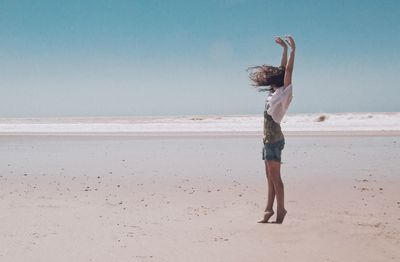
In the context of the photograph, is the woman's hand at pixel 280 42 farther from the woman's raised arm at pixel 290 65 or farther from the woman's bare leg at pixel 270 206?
the woman's bare leg at pixel 270 206

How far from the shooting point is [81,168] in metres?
12.1

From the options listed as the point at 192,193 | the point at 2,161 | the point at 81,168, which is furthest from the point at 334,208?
the point at 2,161

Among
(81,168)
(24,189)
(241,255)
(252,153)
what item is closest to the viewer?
(241,255)

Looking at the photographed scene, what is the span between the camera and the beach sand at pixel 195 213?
484 centimetres

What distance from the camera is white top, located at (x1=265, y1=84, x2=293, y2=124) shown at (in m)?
5.75

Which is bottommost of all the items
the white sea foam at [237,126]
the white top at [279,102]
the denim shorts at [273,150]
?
the white sea foam at [237,126]

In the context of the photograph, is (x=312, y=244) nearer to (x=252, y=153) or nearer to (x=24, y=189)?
(x=24, y=189)

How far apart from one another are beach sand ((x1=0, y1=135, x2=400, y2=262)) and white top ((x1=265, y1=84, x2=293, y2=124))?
1.48 metres

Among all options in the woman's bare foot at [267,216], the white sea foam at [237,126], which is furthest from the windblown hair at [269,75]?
the white sea foam at [237,126]

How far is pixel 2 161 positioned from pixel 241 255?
1182cm

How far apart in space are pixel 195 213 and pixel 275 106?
208 centimetres

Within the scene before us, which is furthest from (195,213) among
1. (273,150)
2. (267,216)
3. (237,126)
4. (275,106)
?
(237,126)

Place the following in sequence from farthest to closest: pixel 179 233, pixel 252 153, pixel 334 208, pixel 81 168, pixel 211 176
Answer: 1. pixel 252 153
2. pixel 81 168
3. pixel 211 176
4. pixel 334 208
5. pixel 179 233

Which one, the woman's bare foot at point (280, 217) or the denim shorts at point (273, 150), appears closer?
the denim shorts at point (273, 150)
